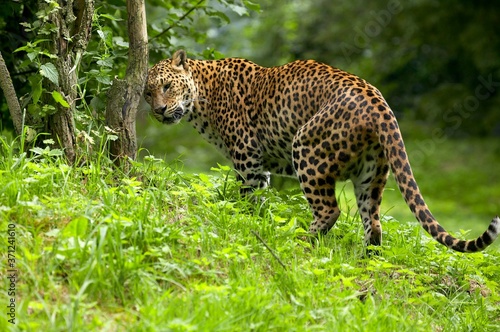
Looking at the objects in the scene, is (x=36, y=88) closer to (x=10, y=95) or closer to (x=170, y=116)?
(x=10, y=95)

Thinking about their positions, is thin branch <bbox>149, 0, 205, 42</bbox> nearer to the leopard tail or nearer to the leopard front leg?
the leopard front leg

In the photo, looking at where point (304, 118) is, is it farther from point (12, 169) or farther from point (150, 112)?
point (12, 169)

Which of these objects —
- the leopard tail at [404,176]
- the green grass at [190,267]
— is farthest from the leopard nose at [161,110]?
the leopard tail at [404,176]

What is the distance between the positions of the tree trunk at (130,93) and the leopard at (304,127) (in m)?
0.75

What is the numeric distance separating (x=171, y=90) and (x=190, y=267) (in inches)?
120

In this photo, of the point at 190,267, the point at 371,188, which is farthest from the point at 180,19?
the point at 190,267

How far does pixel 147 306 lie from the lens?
4844mm

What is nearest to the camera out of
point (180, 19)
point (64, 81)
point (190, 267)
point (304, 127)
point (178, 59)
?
point (190, 267)

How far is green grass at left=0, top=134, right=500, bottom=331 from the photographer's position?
492 centimetres

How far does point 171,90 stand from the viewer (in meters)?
8.11

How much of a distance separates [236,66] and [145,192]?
3.00m

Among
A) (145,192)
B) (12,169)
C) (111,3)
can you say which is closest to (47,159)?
(12,169)

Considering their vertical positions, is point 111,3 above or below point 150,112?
above

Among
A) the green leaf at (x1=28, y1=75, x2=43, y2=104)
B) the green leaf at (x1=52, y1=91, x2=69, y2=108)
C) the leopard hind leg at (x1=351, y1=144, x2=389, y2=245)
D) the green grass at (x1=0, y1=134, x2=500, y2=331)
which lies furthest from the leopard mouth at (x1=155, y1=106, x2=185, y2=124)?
the leopard hind leg at (x1=351, y1=144, x2=389, y2=245)
